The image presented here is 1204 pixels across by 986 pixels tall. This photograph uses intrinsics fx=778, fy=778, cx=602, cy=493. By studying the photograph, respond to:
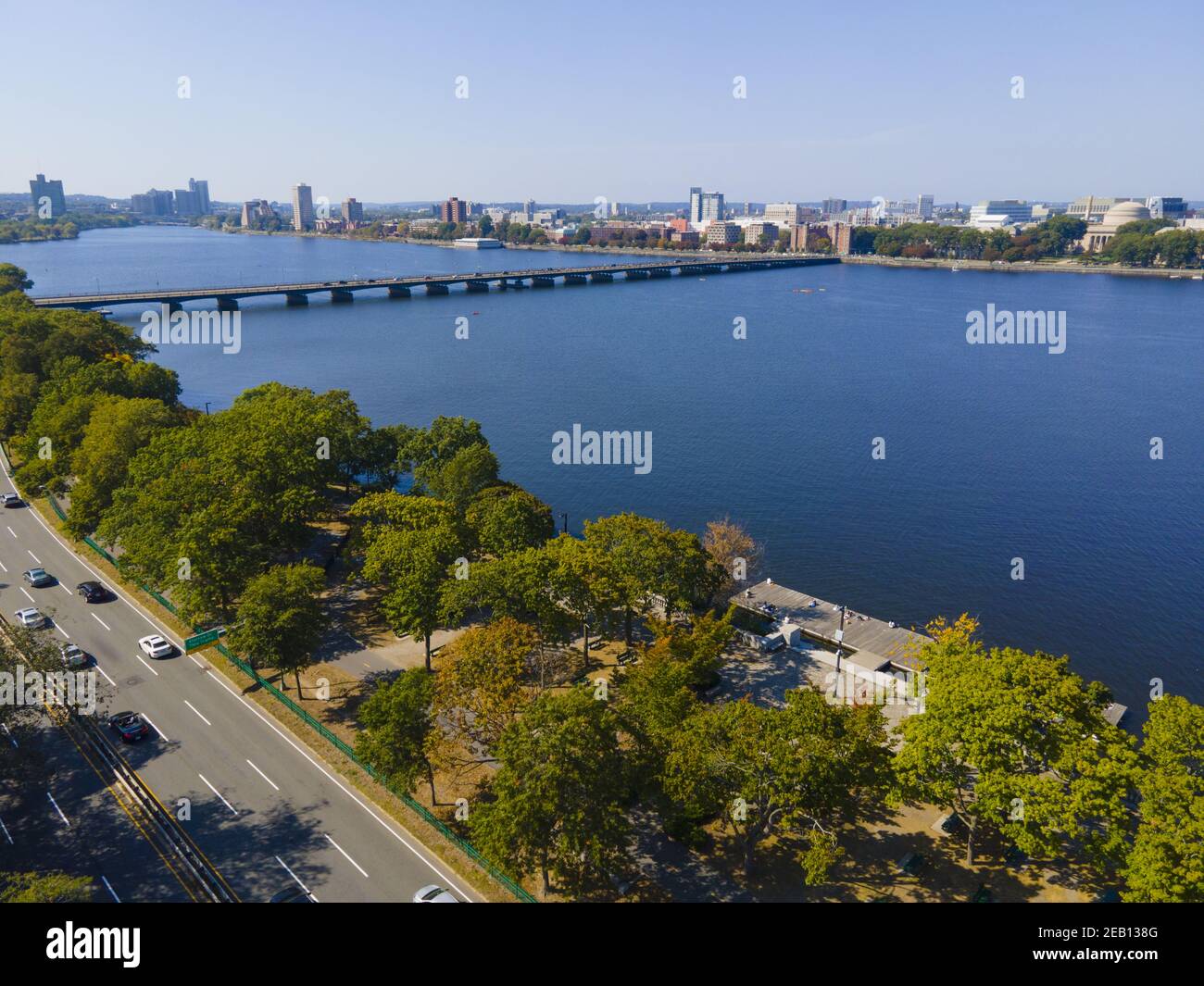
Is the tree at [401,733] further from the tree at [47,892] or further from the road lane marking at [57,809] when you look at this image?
the road lane marking at [57,809]

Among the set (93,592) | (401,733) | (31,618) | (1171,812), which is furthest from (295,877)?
(93,592)

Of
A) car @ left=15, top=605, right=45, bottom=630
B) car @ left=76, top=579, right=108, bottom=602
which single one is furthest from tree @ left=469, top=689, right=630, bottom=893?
car @ left=76, top=579, right=108, bottom=602

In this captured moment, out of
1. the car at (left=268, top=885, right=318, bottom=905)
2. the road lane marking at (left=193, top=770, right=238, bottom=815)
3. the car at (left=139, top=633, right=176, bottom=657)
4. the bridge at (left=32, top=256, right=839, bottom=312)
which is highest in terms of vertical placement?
the bridge at (left=32, top=256, right=839, bottom=312)

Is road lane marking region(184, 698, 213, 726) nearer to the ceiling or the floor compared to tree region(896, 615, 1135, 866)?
nearer to the floor

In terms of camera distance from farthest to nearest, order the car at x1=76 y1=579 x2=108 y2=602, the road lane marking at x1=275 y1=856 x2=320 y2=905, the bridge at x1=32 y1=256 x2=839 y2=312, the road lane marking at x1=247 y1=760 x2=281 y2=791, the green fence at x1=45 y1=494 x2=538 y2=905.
Result: the bridge at x1=32 y1=256 x2=839 y2=312, the car at x1=76 y1=579 x2=108 y2=602, the road lane marking at x1=247 y1=760 x2=281 y2=791, the green fence at x1=45 y1=494 x2=538 y2=905, the road lane marking at x1=275 y1=856 x2=320 y2=905

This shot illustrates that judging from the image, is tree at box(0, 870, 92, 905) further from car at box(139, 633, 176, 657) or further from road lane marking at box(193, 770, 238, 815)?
car at box(139, 633, 176, 657)

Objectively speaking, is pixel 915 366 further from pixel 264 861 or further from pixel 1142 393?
pixel 264 861

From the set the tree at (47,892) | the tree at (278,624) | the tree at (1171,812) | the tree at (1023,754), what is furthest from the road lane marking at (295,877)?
the tree at (1171,812)
